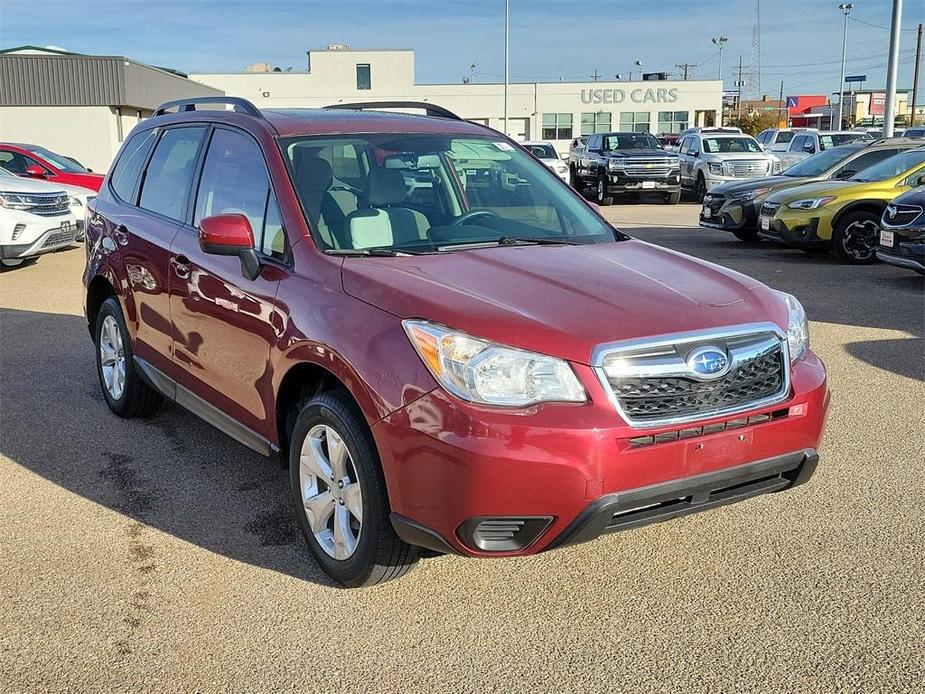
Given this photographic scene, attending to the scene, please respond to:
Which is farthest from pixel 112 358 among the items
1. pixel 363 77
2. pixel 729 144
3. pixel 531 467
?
pixel 363 77

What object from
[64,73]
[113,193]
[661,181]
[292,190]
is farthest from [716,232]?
[64,73]

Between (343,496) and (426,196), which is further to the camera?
(426,196)

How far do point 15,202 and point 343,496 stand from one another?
10.4m

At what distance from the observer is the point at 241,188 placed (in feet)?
14.5

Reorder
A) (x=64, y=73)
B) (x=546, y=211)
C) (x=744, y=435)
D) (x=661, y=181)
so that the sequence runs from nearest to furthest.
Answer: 1. (x=744, y=435)
2. (x=546, y=211)
3. (x=661, y=181)
4. (x=64, y=73)

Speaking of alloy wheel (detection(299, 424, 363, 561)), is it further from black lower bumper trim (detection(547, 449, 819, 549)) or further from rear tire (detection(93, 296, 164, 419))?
rear tire (detection(93, 296, 164, 419))

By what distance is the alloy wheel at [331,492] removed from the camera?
11.6 ft

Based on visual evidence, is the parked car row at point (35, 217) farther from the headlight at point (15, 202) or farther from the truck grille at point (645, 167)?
the truck grille at point (645, 167)

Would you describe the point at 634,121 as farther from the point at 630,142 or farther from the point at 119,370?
the point at 119,370

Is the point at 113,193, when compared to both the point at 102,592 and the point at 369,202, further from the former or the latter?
the point at 102,592

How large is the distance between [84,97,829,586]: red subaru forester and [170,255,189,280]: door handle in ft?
0.08

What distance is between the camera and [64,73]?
114ft

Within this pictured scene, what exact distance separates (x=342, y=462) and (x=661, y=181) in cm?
2171

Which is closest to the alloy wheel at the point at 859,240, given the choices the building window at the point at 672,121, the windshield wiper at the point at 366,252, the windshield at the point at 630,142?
the windshield wiper at the point at 366,252
